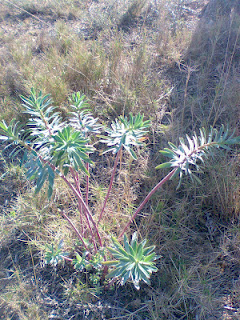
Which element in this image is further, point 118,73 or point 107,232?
point 118,73

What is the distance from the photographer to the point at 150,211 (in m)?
2.07

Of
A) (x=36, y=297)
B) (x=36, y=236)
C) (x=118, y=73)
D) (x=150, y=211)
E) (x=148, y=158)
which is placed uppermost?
(x=118, y=73)

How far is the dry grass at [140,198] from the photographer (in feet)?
5.40

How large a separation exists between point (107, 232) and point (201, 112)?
64.6 inches

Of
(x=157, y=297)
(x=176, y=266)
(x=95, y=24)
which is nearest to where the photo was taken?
(x=157, y=297)

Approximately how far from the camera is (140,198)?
221 centimetres

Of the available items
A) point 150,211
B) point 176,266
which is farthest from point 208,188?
point 176,266

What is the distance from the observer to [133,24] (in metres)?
4.20

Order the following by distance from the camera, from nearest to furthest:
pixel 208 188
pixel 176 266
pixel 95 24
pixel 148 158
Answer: pixel 176 266, pixel 208 188, pixel 148 158, pixel 95 24

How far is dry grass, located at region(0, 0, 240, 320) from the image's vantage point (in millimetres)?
1646

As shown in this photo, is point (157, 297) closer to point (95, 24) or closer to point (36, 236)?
point (36, 236)

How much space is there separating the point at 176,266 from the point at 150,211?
1.53ft

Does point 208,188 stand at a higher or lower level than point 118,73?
lower

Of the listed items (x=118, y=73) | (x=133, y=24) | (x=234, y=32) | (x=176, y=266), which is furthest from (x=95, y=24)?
(x=176, y=266)
